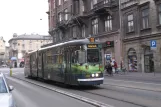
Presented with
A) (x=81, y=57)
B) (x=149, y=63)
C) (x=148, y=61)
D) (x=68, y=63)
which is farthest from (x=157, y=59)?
(x=81, y=57)

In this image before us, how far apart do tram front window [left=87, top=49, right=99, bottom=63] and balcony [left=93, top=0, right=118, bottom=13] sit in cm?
2337

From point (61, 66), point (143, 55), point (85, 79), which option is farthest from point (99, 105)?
point (143, 55)

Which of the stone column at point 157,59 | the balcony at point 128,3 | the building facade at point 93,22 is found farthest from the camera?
the building facade at point 93,22

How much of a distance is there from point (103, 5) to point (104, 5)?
0.20 meters

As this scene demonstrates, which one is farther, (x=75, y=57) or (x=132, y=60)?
(x=132, y=60)

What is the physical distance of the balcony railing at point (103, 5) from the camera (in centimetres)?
4106

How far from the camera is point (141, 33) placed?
3566 cm

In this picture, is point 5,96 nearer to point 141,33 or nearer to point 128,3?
point 141,33

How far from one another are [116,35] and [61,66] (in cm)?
2140

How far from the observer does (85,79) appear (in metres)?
17.5

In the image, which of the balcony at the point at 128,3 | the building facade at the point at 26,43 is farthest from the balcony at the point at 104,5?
the building facade at the point at 26,43

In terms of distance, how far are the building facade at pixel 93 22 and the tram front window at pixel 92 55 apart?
1479cm

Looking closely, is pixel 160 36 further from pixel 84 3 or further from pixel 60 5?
pixel 60 5

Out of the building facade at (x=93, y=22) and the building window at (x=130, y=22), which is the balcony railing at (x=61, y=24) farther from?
the building window at (x=130, y=22)
